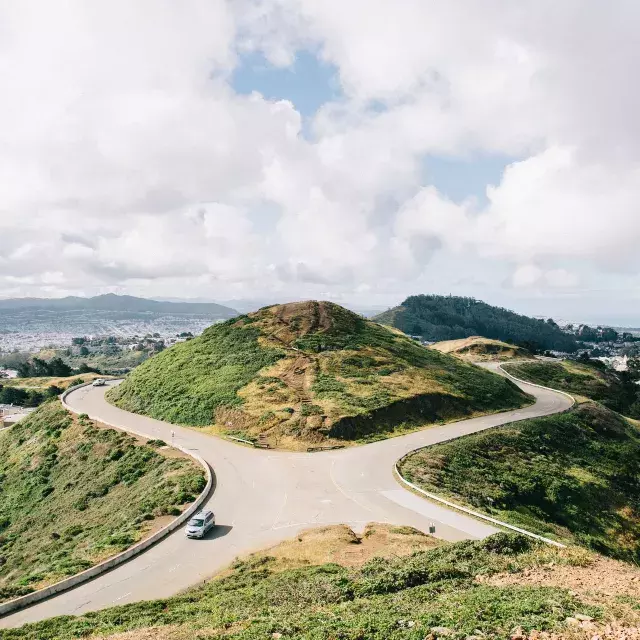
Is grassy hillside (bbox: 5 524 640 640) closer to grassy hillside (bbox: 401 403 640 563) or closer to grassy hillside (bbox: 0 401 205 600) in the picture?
grassy hillside (bbox: 0 401 205 600)

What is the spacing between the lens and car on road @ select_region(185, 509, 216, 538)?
79.4 ft

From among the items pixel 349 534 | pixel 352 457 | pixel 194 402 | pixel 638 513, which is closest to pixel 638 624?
pixel 349 534

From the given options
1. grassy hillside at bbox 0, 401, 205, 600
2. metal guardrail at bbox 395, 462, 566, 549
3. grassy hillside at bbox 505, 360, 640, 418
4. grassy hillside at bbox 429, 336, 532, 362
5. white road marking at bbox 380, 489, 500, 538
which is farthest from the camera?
grassy hillside at bbox 429, 336, 532, 362

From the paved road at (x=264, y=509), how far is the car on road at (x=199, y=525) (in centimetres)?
42

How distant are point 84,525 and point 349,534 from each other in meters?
17.2

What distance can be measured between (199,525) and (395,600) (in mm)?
12730

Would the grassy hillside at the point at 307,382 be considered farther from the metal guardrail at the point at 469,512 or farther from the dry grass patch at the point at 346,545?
the dry grass patch at the point at 346,545

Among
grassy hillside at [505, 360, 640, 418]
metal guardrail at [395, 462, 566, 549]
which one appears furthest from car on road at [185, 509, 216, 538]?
grassy hillside at [505, 360, 640, 418]

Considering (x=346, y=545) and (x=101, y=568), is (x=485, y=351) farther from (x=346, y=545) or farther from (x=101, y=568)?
(x=101, y=568)

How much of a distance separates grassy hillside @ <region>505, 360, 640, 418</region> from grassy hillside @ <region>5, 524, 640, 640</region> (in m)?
78.9

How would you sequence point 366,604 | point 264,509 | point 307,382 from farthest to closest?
point 307,382 < point 264,509 < point 366,604

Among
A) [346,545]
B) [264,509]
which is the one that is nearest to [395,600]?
[346,545]

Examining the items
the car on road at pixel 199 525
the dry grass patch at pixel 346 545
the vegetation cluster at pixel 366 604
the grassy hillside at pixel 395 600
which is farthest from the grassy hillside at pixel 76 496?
the dry grass patch at pixel 346 545

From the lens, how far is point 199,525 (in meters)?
24.4
